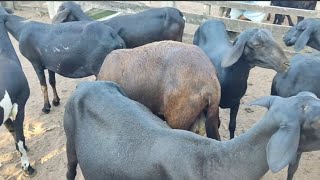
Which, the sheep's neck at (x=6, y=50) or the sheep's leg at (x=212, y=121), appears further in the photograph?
the sheep's neck at (x=6, y=50)

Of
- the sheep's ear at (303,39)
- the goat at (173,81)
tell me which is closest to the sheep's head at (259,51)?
the goat at (173,81)

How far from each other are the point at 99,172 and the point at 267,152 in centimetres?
166

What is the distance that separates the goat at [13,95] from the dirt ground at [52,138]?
208 mm

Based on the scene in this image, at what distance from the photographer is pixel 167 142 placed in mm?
3225

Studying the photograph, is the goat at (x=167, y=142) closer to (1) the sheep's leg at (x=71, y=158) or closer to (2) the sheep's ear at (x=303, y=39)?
(1) the sheep's leg at (x=71, y=158)

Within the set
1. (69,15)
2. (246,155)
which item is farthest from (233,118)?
(69,15)

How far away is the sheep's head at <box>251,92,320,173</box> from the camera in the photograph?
263cm

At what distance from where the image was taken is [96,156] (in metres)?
3.65

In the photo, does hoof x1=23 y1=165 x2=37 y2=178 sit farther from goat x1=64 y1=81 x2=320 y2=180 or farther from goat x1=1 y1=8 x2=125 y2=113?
goat x1=1 y1=8 x2=125 y2=113

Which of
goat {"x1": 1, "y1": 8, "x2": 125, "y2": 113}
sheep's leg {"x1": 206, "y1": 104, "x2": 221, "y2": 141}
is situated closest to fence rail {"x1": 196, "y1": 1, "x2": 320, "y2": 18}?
goat {"x1": 1, "y1": 8, "x2": 125, "y2": 113}

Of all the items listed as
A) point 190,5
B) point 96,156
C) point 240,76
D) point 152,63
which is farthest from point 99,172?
point 190,5

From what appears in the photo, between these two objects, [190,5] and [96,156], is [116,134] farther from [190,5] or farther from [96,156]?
[190,5]

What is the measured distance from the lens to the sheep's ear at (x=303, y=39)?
5.71 metres

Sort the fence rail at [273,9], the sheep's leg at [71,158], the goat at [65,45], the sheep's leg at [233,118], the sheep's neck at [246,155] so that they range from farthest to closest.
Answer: the fence rail at [273,9] < the goat at [65,45] < the sheep's leg at [233,118] < the sheep's leg at [71,158] < the sheep's neck at [246,155]
